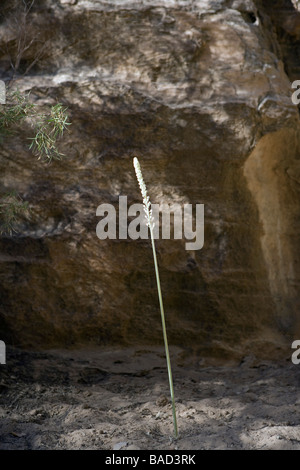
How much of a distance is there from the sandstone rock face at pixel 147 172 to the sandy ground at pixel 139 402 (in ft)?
0.47

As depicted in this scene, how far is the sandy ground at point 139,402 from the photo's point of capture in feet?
9.18

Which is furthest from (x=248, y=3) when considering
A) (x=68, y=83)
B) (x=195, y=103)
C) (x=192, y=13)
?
(x=68, y=83)

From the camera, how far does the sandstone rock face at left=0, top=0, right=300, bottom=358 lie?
12.4 ft

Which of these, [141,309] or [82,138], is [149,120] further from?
[141,309]

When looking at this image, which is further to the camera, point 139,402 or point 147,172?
point 147,172

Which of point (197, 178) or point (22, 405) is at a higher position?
point (197, 178)

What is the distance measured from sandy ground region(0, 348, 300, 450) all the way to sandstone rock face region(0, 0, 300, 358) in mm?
144

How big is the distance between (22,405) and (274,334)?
5.79ft

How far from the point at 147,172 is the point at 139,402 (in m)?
1.49

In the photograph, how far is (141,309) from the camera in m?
3.86

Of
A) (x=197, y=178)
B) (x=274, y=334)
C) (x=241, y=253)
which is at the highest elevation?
(x=197, y=178)

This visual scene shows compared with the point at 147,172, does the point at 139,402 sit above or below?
below

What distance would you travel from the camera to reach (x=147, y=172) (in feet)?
12.6
